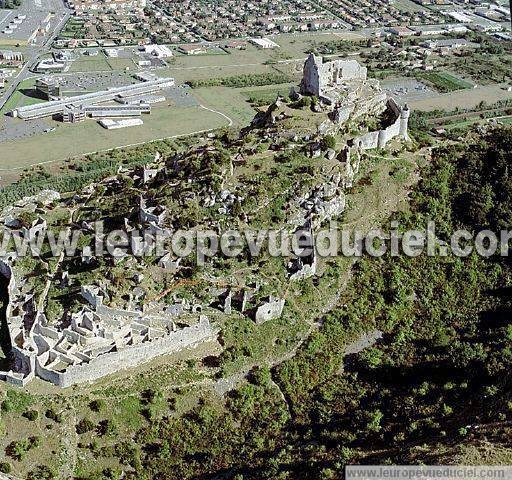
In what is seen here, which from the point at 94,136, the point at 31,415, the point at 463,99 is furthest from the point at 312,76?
the point at 463,99

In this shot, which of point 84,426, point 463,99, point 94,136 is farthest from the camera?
point 463,99

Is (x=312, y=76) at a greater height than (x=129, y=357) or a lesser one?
greater

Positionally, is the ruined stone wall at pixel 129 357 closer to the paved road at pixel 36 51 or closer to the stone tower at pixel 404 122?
the stone tower at pixel 404 122

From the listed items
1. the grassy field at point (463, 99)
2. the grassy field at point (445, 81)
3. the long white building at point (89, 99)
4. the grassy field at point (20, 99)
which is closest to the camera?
the long white building at point (89, 99)

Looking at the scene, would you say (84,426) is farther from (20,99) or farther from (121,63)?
(121,63)

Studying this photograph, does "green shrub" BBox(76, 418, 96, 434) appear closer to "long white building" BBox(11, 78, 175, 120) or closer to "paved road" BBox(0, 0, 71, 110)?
"long white building" BBox(11, 78, 175, 120)

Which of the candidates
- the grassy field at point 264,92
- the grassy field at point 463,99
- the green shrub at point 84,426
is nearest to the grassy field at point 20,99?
the grassy field at point 264,92
